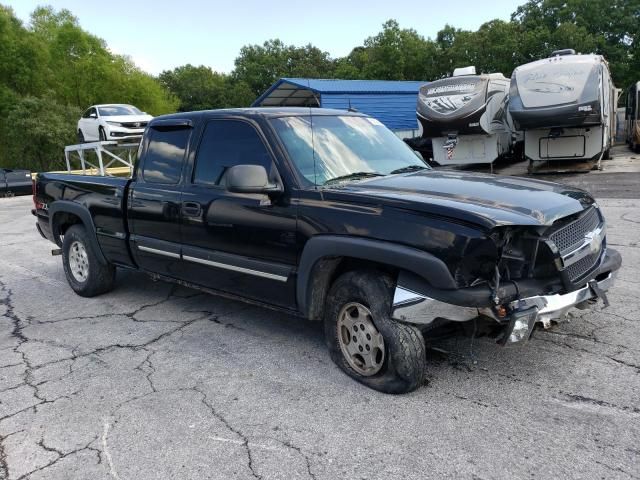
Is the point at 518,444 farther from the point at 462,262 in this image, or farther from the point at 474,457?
the point at 462,262

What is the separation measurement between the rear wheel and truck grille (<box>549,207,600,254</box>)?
460 centimetres

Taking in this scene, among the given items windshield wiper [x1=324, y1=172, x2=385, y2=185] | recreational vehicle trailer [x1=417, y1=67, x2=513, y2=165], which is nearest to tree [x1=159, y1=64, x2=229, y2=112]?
recreational vehicle trailer [x1=417, y1=67, x2=513, y2=165]

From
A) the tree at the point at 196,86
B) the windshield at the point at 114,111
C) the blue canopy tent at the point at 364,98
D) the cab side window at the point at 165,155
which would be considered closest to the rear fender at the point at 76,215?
the cab side window at the point at 165,155

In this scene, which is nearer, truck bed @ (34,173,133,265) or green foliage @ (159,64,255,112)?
truck bed @ (34,173,133,265)

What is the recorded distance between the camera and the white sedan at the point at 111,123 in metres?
17.4

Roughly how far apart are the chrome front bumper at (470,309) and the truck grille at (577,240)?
143 millimetres

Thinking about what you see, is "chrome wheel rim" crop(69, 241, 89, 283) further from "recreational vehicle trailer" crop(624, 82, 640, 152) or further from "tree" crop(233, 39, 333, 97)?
"tree" crop(233, 39, 333, 97)

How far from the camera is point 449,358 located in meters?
3.92

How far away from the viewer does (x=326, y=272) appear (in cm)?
368

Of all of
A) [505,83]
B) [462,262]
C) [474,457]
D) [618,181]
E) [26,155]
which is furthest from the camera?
[26,155]

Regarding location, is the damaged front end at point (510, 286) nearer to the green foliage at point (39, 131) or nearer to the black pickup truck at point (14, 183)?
the black pickup truck at point (14, 183)

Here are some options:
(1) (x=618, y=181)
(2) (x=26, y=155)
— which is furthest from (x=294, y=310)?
(2) (x=26, y=155)

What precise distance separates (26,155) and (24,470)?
1464 inches

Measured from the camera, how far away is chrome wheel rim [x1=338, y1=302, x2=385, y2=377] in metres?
3.50
